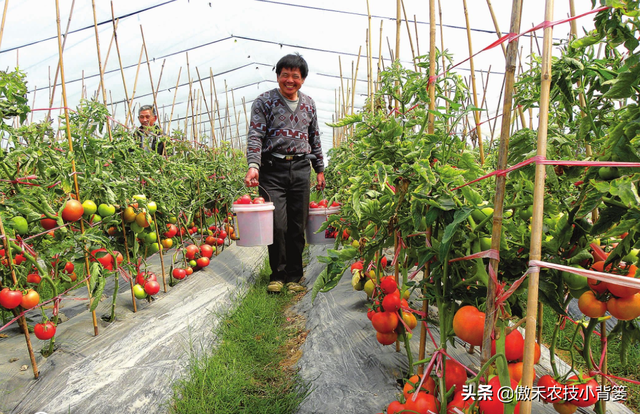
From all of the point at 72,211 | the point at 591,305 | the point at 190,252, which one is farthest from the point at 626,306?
the point at 190,252

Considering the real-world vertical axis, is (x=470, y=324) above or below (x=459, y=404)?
above

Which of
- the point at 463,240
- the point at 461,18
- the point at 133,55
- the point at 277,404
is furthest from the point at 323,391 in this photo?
the point at 133,55

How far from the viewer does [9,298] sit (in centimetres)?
137

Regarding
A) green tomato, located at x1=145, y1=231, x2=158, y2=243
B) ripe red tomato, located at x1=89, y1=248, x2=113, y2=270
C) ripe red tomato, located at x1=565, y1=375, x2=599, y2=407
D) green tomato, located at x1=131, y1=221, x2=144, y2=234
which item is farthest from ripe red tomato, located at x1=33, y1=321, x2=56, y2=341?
ripe red tomato, located at x1=565, y1=375, x2=599, y2=407

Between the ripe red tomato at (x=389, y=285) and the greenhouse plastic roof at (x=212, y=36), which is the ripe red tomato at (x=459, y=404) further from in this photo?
the greenhouse plastic roof at (x=212, y=36)

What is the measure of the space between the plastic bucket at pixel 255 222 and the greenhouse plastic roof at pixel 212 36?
2.23m

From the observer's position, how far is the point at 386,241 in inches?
49.0

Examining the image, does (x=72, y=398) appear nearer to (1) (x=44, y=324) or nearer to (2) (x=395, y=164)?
(1) (x=44, y=324)

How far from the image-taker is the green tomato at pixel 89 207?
1.64 meters

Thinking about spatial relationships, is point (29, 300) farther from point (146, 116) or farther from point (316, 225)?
point (146, 116)

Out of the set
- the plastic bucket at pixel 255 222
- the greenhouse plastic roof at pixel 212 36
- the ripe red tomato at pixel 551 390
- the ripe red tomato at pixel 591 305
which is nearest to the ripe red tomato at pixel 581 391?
the ripe red tomato at pixel 551 390

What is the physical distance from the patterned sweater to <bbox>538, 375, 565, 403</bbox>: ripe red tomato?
2.06 meters

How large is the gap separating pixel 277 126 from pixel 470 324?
2154 mm

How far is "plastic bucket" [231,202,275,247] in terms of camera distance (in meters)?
2.40
